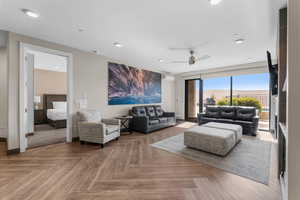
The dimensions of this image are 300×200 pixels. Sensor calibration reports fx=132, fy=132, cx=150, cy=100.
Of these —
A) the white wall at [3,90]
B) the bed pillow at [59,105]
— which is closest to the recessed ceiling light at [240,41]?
the white wall at [3,90]

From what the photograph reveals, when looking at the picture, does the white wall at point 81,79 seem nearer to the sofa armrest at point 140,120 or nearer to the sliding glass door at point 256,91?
the sofa armrest at point 140,120

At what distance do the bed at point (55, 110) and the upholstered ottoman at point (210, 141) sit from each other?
15.8 ft

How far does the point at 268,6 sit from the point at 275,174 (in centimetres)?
260

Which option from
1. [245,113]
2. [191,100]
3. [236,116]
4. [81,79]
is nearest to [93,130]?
[81,79]

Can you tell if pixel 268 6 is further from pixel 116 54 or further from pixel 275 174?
pixel 116 54

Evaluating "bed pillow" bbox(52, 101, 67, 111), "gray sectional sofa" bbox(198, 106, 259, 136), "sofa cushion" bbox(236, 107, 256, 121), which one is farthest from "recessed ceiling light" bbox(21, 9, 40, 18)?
"sofa cushion" bbox(236, 107, 256, 121)

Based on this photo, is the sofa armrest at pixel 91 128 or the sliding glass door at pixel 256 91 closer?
the sofa armrest at pixel 91 128

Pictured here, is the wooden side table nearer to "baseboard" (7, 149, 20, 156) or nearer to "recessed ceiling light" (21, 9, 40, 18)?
"baseboard" (7, 149, 20, 156)

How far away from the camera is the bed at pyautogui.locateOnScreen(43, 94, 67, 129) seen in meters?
5.19

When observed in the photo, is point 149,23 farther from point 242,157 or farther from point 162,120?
point 162,120

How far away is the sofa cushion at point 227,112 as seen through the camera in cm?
513

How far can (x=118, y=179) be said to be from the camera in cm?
201

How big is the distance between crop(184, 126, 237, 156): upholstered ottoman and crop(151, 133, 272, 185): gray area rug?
114mm

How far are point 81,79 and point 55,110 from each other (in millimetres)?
3074
